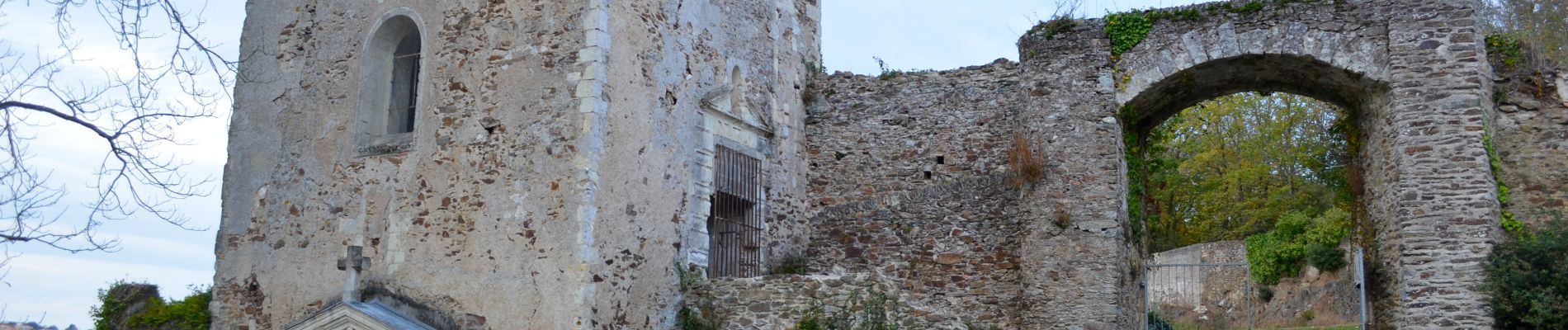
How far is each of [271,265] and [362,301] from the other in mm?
1284

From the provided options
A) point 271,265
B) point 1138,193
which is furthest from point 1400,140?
point 271,265

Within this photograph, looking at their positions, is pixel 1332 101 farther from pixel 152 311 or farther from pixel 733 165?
pixel 152 311

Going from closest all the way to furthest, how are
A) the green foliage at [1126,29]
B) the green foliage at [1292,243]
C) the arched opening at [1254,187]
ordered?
the green foliage at [1126,29] < the arched opening at [1254,187] < the green foliage at [1292,243]

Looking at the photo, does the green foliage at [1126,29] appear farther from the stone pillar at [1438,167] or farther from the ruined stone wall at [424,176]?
the ruined stone wall at [424,176]

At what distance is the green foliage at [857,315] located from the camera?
35.5 feet

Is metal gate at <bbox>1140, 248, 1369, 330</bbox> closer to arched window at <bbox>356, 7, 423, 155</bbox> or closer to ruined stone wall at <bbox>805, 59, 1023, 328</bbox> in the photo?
ruined stone wall at <bbox>805, 59, 1023, 328</bbox>

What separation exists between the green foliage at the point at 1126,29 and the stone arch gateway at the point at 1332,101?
0.17ft

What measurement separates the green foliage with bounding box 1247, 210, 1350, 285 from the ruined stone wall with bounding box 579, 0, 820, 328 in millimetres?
11090

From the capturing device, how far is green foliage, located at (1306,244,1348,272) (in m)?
19.8

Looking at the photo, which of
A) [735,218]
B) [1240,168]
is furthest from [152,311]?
[1240,168]

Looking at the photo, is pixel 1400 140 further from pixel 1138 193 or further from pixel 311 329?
pixel 311 329

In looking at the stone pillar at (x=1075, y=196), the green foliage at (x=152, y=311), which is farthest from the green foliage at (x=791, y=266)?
→ the green foliage at (x=152, y=311)

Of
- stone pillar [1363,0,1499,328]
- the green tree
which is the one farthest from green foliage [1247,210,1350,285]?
stone pillar [1363,0,1499,328]

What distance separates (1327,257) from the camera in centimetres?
1988
